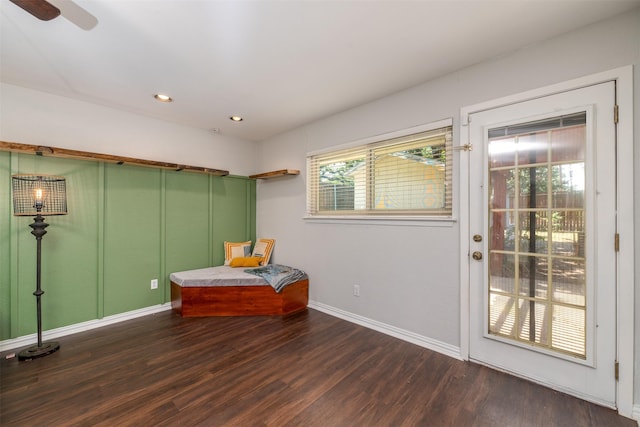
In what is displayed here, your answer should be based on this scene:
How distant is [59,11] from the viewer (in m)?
1.44

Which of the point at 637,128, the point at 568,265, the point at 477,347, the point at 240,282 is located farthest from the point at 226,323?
the point at 637,128

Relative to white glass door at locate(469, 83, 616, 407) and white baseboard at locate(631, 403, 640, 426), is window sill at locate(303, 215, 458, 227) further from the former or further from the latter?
white baseboard at locate(631, 403, 640, 426)

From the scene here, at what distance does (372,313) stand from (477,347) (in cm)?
105

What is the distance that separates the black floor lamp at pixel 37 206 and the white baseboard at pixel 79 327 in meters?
0.22

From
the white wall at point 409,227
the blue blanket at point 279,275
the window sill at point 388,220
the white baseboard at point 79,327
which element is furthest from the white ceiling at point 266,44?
the white baseboard at point 79,327

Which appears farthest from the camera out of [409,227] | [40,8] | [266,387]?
[409,227]

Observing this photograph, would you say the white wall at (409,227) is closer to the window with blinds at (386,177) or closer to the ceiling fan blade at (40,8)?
the window with blinds at (386,177)

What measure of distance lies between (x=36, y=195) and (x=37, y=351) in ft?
4.66

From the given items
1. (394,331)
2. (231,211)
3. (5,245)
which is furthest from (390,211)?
(5,245)

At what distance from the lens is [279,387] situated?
1938 mm

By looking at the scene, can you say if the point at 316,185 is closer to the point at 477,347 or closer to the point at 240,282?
the point at 240,282

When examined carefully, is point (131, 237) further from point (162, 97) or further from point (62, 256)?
point (162, 97)

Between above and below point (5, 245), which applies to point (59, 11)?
above

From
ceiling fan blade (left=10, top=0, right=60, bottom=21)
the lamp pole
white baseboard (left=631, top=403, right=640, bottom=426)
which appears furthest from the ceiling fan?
white baseboard (left=631, top=403, right=640, bottom=426)
